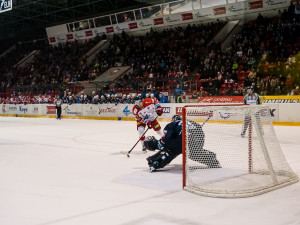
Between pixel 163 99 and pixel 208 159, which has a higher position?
pixel 163 99

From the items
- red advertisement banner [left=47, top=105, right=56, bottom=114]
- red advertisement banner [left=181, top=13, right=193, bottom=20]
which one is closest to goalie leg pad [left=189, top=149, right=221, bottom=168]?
red advertisement banner [left=47, top=105, right=56, bottom=114]

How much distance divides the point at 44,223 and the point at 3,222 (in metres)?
0.41

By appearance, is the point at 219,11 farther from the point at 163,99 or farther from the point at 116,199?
the point at 116,199

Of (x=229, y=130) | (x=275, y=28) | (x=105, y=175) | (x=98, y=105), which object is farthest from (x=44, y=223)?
(x=275, y=28)

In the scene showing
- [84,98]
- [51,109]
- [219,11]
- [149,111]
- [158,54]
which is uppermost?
[219,11]

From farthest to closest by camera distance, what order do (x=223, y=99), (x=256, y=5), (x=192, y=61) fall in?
(x=256, y=5) < (x=192, y=61) < (x=223, y=99)

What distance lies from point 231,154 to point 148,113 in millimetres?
2076

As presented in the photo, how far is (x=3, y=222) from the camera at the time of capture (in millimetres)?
3270

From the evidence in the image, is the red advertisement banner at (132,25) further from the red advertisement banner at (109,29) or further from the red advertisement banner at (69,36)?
the red advertisement banner at (69,36)

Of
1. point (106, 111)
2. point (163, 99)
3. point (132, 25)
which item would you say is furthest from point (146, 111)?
point (132, 25)

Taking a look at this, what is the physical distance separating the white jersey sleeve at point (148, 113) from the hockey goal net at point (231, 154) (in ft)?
5.48

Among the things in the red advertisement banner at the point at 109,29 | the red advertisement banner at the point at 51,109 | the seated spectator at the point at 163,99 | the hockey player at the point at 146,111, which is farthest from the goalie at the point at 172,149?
the red advertisement banner at the point at 109,29

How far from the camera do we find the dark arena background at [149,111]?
3.87 metres

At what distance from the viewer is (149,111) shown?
23.8ft
